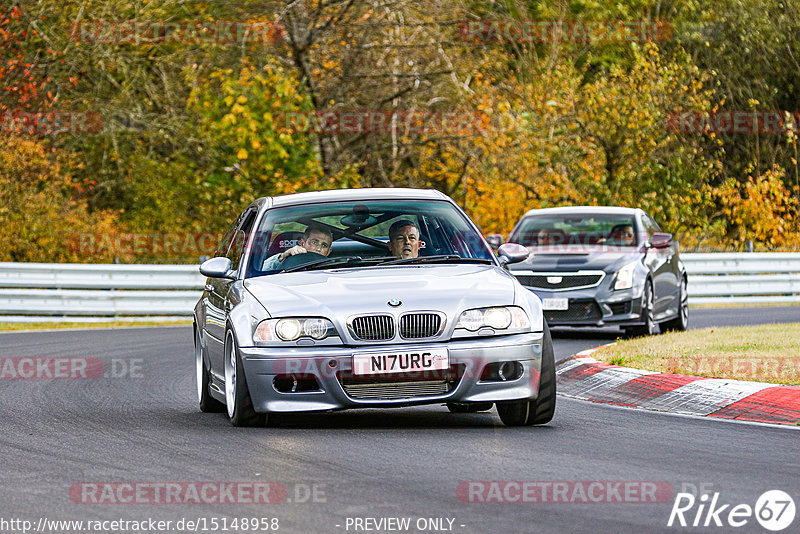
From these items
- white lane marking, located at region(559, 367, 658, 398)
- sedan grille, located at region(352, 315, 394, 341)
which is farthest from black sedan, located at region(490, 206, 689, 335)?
sedan grille, located at region(352, 315, 394, 341)

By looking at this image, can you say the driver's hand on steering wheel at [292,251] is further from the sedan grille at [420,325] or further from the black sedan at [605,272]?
the black sedan at [605,272]

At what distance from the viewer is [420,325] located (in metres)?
9.20

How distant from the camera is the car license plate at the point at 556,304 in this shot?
1812 cm

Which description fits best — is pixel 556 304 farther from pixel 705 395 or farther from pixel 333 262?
pixel 333 262

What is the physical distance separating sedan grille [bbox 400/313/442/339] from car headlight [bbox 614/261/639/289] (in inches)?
361

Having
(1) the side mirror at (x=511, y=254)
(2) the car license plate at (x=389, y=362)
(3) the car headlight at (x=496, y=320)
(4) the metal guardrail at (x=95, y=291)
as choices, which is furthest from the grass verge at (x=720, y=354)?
(4) the metal guardrail at (x=95, y=291)

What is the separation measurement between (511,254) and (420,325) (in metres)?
1.81

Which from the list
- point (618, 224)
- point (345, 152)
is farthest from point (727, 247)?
point (618, 224)

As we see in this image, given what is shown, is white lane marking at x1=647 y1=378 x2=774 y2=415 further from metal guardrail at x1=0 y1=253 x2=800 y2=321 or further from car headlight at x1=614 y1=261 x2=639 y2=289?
metal guardrail at x1=0 y1=253 x2=800 y2=321

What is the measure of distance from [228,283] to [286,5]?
781 inches

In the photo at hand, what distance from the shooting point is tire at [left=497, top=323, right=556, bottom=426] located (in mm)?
9477

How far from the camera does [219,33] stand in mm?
31078

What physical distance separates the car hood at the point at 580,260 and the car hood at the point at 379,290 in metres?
8.39

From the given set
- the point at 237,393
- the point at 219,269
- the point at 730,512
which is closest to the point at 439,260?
the point at 219,269
